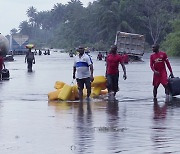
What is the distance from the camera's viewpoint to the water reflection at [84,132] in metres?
10.7

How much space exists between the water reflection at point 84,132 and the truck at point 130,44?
5083 centimetres

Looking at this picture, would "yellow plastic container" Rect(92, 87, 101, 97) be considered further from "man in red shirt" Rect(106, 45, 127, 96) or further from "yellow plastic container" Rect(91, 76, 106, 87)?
"man in red shirt" Rect(106, 45, 127, 96)

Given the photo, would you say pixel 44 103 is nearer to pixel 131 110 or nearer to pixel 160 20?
pixel 131 110

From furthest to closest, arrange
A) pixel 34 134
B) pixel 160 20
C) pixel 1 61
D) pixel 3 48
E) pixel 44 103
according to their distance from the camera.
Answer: pixel 160 20 < pixel 3 48 < pixel 1 61 < pixel 44 103 < pixel 34 134

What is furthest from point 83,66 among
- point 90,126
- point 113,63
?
point 90,126

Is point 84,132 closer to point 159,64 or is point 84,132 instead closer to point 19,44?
point 159,64

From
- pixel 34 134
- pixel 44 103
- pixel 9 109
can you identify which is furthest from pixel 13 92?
pixel 34 134

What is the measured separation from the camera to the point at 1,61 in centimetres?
2667

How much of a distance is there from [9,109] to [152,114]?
345 cm

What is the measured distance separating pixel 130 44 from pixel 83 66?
4870cm

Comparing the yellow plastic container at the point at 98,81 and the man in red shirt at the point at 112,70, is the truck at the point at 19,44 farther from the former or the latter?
the man in red shirt at the point at 112,70

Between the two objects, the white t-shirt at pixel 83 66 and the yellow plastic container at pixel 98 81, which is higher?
the white t-shirt at pixel 83 66

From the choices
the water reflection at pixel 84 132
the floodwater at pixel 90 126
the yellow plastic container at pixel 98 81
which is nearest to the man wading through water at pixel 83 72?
the floodwater at pixel 90 126

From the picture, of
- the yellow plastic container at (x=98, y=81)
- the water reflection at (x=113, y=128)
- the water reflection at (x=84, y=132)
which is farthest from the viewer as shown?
the yellow plastic container at (x=98, y=81)
